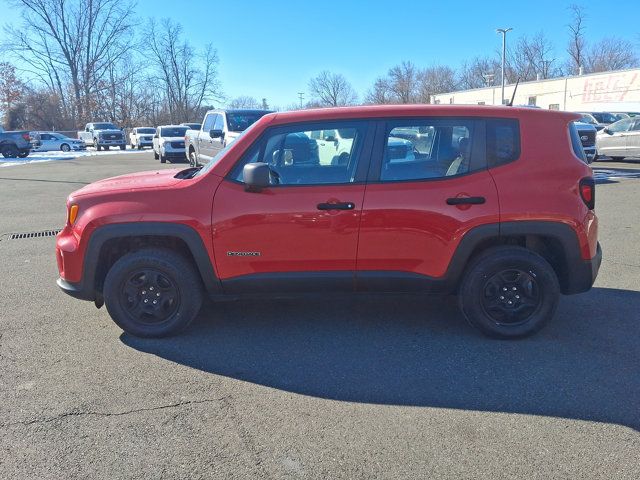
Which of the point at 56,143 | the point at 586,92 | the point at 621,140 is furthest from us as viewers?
the point at 586,92

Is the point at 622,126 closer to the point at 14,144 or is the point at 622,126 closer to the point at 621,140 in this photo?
the point at 621,140

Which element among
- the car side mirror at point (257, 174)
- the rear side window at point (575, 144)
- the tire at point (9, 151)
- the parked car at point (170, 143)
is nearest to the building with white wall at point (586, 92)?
the parked car at point (170, 143)

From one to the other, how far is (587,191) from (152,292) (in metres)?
3.49

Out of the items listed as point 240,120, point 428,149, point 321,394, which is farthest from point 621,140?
point 321,394

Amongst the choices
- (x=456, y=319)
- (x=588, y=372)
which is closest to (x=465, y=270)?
(x=456, y=319)

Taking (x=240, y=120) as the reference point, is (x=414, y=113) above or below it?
below

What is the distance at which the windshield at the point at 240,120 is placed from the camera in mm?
12359

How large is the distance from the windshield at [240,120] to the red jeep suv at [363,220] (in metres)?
8.47

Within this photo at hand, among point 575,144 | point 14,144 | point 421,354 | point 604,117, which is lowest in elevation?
point 421,354

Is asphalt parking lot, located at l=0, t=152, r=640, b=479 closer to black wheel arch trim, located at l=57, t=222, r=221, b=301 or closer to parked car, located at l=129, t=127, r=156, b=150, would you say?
black wheel arch trim, located at l=57, t=222, r=221, b=301

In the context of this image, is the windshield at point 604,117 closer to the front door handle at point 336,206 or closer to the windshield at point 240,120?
the windshield at point 240,120

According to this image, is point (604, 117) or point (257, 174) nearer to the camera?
point (257, 174)

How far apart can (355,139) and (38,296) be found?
3614 millimetres

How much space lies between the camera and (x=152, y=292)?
4.18 meters
